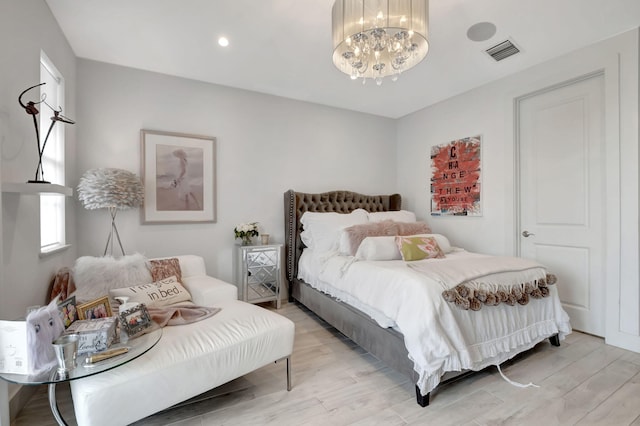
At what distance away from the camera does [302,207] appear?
3904mm

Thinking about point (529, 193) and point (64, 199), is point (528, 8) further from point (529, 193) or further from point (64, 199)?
point (64, 199)

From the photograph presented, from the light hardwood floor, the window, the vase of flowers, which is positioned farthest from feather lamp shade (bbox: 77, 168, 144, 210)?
the light hardwood floor

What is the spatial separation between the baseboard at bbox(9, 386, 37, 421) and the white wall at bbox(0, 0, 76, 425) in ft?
0.15

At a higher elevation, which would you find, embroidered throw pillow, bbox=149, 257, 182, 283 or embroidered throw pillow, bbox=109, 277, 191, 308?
embroidered throw pillow, bbox=149, 257, 182, 283

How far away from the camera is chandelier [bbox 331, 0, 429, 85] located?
185 centimetres

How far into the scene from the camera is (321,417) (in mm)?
1782

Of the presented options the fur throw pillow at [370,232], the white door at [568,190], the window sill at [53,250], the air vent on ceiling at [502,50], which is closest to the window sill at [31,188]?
the window sill at [53,250]

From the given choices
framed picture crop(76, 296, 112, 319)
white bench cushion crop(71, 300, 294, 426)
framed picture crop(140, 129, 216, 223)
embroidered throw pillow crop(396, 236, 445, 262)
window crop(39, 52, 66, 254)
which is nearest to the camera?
white bench cushion crop(71, 300, 294, 426)

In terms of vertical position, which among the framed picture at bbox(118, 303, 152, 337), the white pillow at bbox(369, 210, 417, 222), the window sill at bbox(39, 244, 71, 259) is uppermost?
the white pillow at bbox(369, 210, 417, 222)

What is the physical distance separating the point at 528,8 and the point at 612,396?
283cm

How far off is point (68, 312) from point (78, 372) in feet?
1.38

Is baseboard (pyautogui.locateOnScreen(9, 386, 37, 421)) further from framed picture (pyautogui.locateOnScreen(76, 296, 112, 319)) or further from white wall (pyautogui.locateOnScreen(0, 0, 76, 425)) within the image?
framed picture (pyautogui.locateOnScreen(76, 296, 112, 319))

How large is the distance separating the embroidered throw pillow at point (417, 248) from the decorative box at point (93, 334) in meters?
2.22

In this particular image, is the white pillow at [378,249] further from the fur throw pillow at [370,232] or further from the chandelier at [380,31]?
the chandelier at [380,31]
